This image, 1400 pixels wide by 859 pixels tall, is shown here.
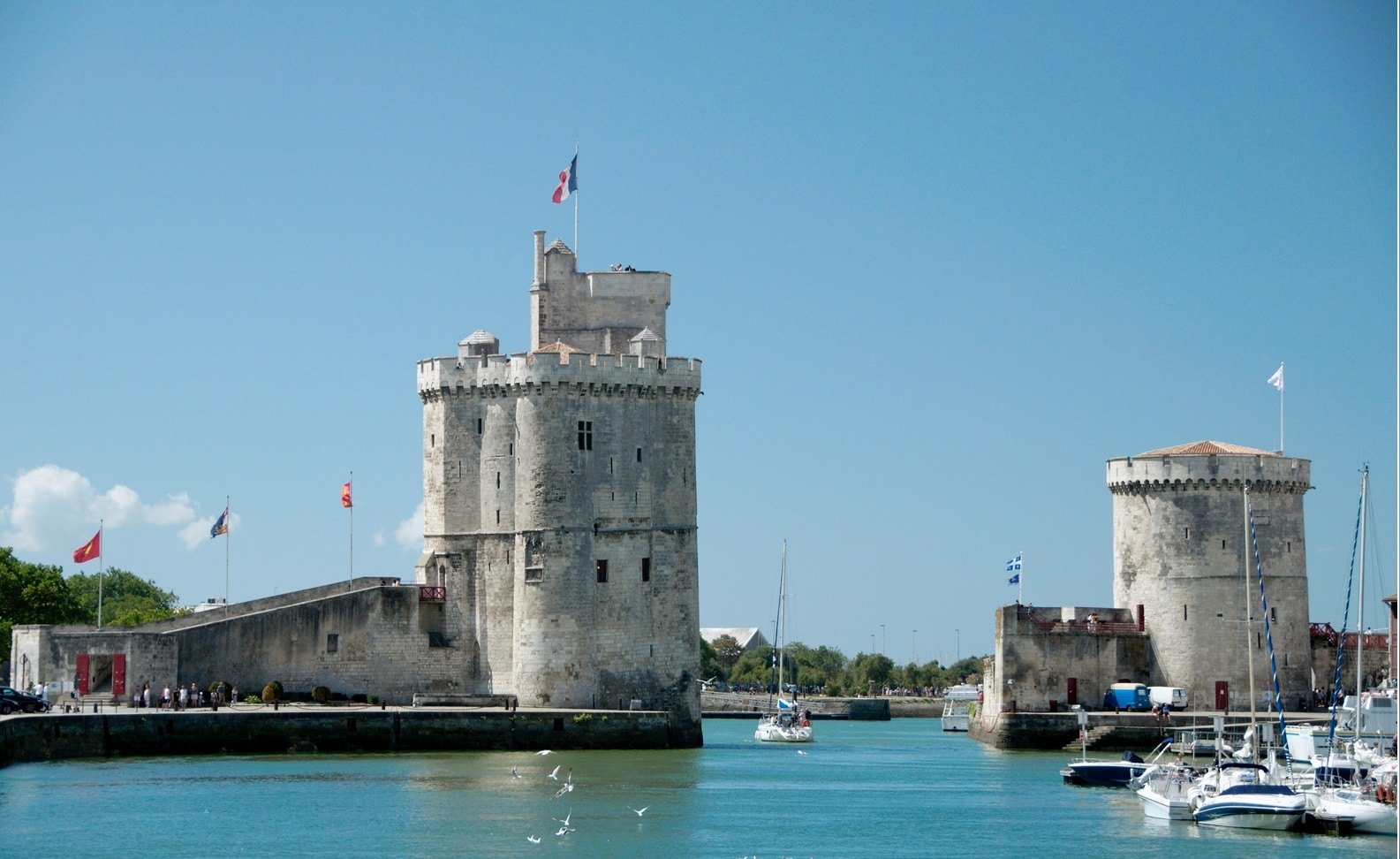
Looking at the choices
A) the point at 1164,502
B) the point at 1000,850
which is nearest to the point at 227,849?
the point at 1000,850

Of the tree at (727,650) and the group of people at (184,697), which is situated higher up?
the tree at (727,650)

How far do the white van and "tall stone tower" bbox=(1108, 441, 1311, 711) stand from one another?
1.76 ft

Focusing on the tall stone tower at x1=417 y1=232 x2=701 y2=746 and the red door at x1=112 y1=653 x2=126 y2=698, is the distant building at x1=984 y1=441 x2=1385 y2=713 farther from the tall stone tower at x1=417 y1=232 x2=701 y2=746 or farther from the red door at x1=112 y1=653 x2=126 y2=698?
the red door at x1=112 y1=653 x2=126 y2=698

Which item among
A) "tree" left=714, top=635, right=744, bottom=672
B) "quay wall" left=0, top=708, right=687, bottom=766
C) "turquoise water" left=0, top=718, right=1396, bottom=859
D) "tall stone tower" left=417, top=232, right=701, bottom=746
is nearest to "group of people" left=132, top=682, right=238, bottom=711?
"quay wall" left=0, top=708, right=687, bottom=766

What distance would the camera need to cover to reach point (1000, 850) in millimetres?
43594

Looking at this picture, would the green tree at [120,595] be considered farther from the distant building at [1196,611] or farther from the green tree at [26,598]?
the distant building at [1196,611]

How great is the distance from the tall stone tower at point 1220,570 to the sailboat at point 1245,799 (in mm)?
18702

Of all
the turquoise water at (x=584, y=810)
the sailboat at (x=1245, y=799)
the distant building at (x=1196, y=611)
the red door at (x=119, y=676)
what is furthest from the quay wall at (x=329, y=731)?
the sailboat at (x=1245, y=799)

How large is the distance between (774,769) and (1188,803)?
16547 mm

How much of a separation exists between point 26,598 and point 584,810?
133ft

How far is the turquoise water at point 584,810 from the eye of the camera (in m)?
42.9

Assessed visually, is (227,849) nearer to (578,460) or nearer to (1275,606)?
(578,460)

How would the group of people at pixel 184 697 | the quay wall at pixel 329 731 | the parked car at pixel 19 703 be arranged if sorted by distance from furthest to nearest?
the group of people at pixel 184 697 < the parked car at pixel 19 703 < the quay wall at pixel 329 731

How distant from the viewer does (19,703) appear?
58.8 meters
